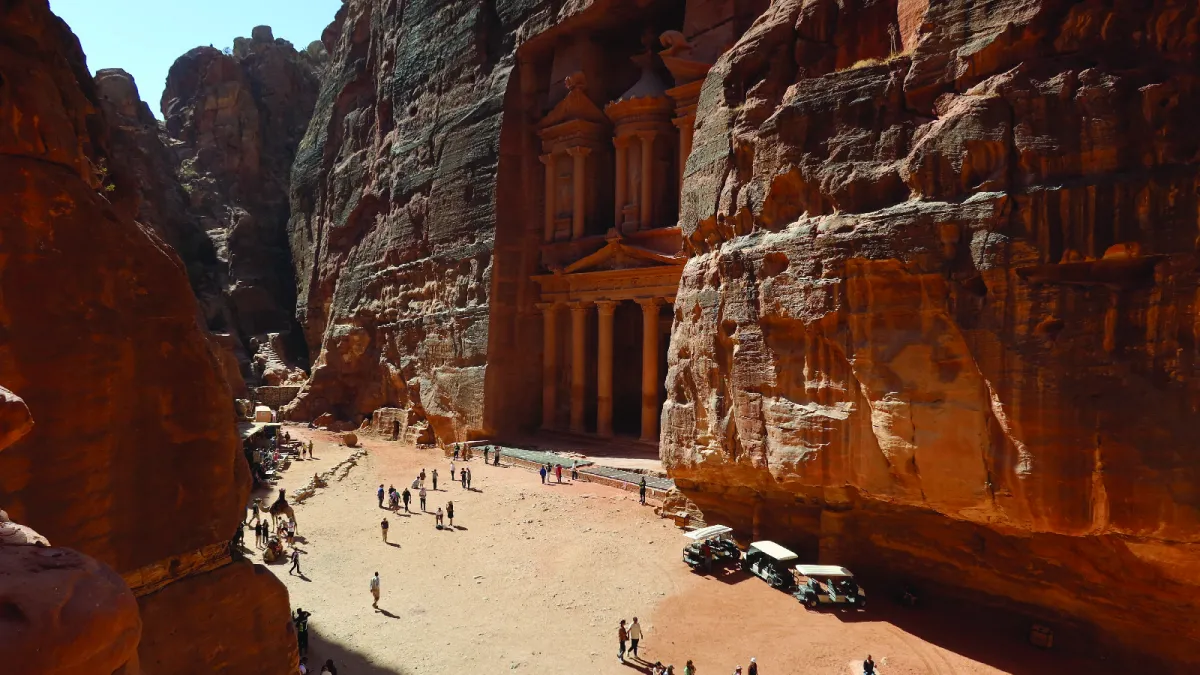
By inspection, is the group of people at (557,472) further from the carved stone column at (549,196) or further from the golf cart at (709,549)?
the carved stone column at (549,196)

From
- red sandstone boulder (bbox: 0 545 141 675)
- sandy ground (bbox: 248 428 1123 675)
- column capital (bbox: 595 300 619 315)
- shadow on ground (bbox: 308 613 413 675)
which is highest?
column capital (bbox: 595 300 619 315)

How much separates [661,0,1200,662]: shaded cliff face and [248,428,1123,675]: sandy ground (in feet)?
5.08

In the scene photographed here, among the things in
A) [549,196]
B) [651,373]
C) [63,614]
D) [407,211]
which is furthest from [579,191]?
[63,614]

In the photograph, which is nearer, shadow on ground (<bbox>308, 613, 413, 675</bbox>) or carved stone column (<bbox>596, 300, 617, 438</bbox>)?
shadow on ground (<bbox>308, 613, 413, 675</bbox>)

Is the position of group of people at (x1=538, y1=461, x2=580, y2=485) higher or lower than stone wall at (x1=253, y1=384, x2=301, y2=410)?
lower

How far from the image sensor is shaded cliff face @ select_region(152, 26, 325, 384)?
5628 centimetres

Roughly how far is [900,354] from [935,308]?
3.08 ft

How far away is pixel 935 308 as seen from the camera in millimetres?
11352

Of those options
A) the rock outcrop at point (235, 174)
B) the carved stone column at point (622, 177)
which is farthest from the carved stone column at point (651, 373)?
the rock outcrop at point (235, 174)

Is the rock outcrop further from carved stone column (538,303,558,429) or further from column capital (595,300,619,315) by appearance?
column capital (595,300,619,315)

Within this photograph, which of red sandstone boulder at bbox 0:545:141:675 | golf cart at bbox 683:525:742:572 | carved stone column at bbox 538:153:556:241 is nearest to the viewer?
red sandstone boulder at bbox 0:545:141:675

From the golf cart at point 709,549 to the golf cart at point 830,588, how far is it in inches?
96.2

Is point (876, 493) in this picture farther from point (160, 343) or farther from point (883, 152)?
point (160, 343)

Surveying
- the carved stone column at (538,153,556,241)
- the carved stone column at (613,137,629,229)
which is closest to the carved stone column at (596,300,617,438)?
the carved stone column at (613,137,629,229)
